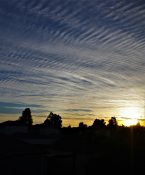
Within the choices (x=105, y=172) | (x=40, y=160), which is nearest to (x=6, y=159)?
(x=40, y=160)

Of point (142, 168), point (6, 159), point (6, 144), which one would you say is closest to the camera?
point (6, 159)

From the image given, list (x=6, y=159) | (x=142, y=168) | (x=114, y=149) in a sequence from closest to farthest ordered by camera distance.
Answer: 1. (x=6, y=159)
2. (x=142, y=168)
3. (x=114, y=149)

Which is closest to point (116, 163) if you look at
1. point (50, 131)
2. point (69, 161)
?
point (69, 161)

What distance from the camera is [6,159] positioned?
29406 millimetres

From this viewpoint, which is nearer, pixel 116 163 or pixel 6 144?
pixel 6 144

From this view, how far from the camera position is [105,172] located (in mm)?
36375

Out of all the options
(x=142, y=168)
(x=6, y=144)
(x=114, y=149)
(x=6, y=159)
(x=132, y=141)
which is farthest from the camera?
(x=132, y=141)

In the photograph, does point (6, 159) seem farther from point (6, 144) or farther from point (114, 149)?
point (114, 149)

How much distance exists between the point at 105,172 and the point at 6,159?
1138 centimetres

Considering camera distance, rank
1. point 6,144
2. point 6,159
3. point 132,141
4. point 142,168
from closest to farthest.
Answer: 1. point 6,159
2. point 6,144
3. point 142,168
4. point 132,141

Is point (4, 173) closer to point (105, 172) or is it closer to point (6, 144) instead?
point (6, 144)

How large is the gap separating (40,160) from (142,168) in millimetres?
10693

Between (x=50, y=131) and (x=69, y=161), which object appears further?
(x=50, y=131)

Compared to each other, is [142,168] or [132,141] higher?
[132,141]
